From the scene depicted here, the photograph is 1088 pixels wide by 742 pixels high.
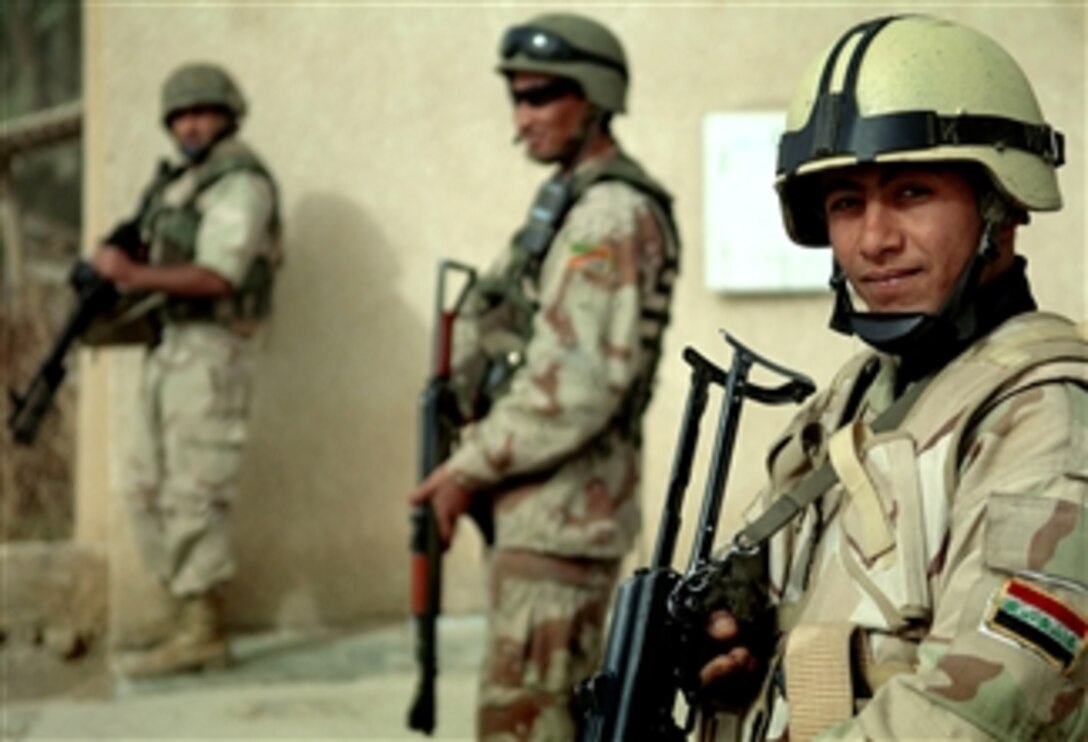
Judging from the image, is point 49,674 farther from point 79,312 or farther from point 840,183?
point 840,183

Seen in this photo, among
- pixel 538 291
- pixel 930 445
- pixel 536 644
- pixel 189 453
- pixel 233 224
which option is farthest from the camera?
pixel 189 453

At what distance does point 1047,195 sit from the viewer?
1908 mm

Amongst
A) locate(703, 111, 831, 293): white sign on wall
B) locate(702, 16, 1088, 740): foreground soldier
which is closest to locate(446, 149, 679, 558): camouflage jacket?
locate(703, 111, 831, 293): white sign on wall

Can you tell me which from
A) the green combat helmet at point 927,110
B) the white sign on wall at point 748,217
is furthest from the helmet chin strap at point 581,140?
the green combat helmet at point 927,110

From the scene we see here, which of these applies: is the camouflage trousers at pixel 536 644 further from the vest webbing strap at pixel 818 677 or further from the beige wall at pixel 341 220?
the beige wall at pixel 341 220

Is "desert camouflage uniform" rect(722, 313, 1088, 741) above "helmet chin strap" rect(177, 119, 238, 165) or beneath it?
beneath

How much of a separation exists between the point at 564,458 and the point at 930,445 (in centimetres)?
185

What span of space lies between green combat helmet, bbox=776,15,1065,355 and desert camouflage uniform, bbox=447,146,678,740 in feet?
5.08

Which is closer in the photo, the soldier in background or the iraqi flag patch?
the iraqi flag patch

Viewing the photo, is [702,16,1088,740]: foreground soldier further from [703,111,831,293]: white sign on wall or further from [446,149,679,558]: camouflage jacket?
[703,111,831,293]: white sign on wall

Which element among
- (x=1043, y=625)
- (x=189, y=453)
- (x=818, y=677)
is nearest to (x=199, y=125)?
(x=189, y=453)

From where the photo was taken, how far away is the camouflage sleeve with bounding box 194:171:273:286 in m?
5.25

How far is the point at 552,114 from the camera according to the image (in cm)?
374

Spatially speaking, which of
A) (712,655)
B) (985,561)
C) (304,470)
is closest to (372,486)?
(304,470)
